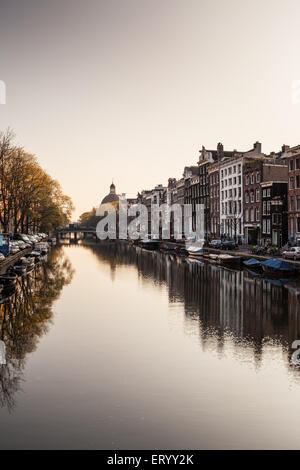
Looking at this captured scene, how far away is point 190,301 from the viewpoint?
37.9 meters

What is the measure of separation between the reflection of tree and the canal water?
0.08 meters

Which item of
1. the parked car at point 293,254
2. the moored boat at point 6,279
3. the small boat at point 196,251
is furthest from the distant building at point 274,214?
the moored boat at point 6,279

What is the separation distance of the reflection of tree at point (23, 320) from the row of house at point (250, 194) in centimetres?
3574

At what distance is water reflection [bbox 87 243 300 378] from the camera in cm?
2527

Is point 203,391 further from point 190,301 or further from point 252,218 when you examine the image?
point 252,218

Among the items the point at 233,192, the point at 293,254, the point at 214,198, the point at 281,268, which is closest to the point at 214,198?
the point at 214,198

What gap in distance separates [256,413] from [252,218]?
68.5 meters

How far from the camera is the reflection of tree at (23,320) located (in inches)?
754

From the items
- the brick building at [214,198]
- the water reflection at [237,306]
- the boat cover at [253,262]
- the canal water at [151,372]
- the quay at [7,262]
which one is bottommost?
the canal water at [151,372]

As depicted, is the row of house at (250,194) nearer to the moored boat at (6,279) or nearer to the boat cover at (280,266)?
the boat cover at (280,266)

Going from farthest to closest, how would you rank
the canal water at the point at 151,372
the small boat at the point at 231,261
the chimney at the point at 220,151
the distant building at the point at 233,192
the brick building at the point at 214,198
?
the chimney at the point at 220,151
the brick building at the point at 214,198
the distant building at the point at 233,192
the small boat at the point at 231,261
the canal water at the point at 151,372

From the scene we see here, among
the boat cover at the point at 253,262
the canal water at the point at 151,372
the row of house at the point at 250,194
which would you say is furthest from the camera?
→ the row of house at the point at 250,194

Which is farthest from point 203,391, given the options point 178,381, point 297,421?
point 297,421

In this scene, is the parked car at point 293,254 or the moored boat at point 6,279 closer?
the moored boat at point 6,279
